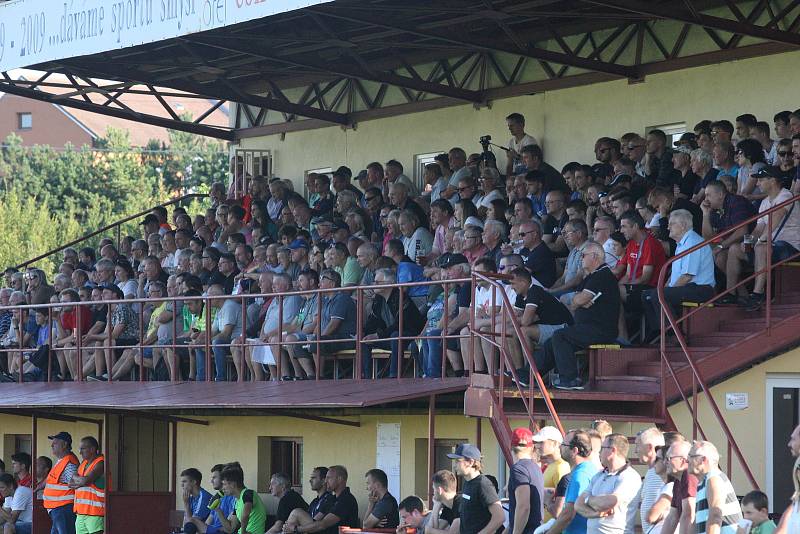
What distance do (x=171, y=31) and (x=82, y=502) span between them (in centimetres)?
598

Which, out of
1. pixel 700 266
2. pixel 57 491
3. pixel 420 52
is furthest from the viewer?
pixel 420 52

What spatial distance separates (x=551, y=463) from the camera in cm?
1259

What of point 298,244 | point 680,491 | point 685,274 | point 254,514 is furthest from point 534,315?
point 298,244

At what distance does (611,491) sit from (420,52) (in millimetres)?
13904

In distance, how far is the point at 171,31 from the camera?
19047 millimetres

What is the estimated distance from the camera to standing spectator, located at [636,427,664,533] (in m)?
11.2

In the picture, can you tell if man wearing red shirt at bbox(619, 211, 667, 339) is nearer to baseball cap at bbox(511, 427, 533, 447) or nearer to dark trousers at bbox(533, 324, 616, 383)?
dark trousers at bbox(533, 324, 616, 383)

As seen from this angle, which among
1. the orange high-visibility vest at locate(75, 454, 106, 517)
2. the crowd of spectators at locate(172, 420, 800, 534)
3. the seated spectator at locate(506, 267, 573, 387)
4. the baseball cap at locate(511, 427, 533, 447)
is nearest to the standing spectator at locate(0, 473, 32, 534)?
the orange high-visibility vest at locate(75, 454, 106, 517)

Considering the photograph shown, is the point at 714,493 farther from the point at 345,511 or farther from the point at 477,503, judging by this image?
the point at 345,511

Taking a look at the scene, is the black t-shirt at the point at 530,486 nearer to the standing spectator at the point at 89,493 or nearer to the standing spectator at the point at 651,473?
the standing spectator at the point at 651,473

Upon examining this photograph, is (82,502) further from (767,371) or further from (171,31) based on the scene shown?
(767,371)

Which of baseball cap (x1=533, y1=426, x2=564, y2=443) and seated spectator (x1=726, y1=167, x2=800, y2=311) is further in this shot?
seated spectator (x1=726, y1=167, x2=800, y2=311)

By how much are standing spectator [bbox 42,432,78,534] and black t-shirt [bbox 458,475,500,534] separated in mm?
8974

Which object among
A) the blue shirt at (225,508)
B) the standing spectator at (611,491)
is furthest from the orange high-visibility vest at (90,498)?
the standing spectator at (611,491)
